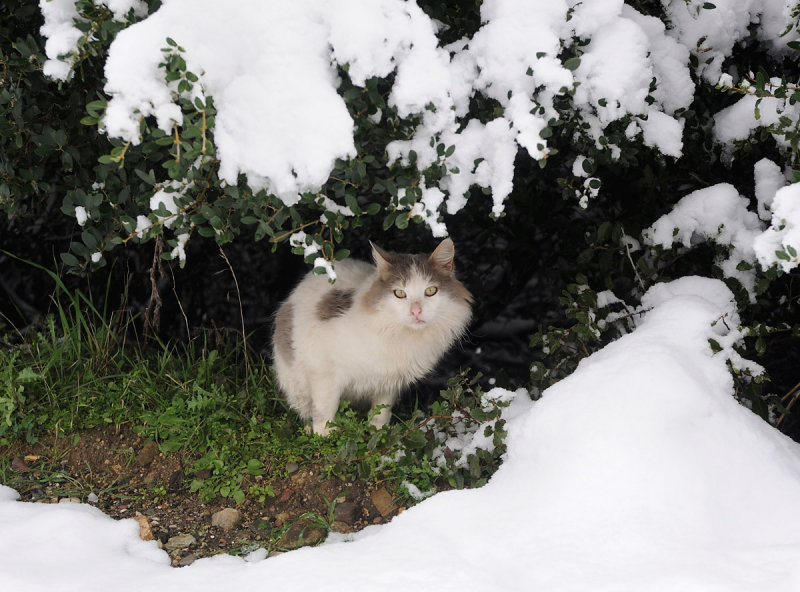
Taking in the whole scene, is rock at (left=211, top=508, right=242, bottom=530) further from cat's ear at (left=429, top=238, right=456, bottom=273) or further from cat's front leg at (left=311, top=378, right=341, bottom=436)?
cat's ear at (left=429, top=238, right=456, bottom=273)

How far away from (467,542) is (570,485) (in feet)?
1.37

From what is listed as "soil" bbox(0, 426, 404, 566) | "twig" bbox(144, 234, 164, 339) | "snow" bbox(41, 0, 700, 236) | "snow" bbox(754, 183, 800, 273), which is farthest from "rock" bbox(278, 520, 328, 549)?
"snow" bbox(754, 183, 800, 273)

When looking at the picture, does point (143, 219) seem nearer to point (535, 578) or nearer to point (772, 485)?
point (535, 578)

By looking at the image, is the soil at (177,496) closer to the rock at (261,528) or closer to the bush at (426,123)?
the rock at (261,528)

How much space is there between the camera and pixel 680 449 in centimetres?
256

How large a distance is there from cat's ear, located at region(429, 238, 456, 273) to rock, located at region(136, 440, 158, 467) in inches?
66.4

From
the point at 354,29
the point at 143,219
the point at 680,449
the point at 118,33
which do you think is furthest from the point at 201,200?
the point at 680,449

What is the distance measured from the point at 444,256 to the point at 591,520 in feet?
5.52

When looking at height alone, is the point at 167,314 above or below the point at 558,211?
below

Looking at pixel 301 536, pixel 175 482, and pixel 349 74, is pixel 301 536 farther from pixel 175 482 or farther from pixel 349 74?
pixel 349 74

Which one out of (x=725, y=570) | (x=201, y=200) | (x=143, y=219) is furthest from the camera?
(x=143, y=219)

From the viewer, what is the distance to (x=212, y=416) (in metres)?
3.73

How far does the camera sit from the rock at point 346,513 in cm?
318

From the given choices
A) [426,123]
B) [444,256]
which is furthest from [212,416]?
[426,123]
